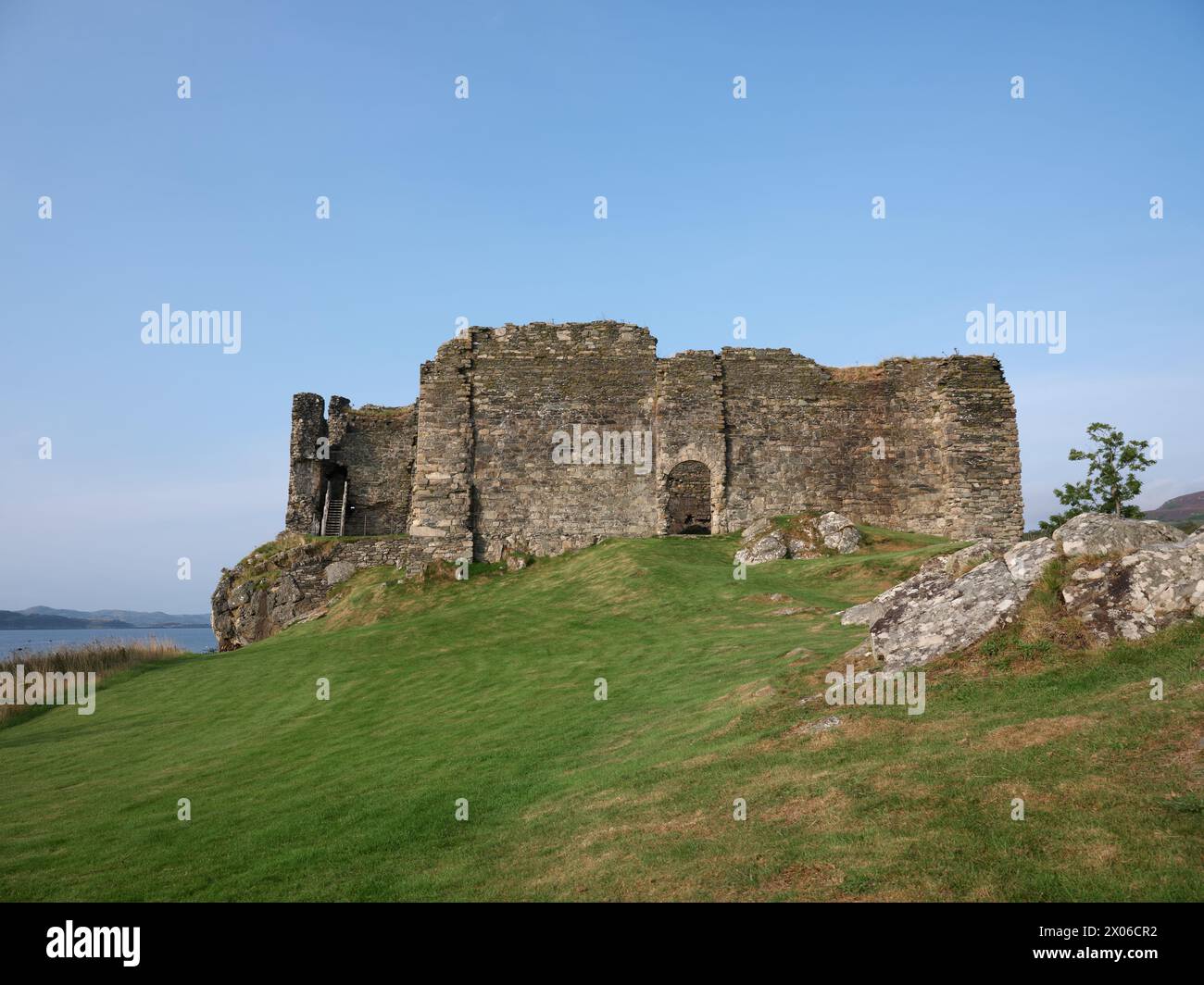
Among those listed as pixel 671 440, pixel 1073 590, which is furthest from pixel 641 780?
pixel 671 440

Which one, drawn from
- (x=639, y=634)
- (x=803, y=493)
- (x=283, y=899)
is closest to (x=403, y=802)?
(x=283, y=899)

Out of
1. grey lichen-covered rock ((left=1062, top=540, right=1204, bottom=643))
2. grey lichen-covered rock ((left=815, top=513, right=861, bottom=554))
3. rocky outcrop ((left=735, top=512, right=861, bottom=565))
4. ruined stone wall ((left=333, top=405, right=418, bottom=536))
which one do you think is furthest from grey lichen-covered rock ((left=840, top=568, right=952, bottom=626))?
ruined stone wall ((left=333, top=405, right=418, bottom=536))

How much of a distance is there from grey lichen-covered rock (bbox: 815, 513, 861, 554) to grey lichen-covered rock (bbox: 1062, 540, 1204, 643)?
16.6 meters

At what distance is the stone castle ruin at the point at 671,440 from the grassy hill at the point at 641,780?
11655mm

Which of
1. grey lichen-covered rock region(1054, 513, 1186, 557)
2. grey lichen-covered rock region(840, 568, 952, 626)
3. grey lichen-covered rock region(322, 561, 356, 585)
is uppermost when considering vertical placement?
grey lichen-covered rock region(1054, 513, 1186, 557)

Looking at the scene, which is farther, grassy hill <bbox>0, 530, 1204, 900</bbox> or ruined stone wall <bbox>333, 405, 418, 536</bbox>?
ruined stone wall <bbox>333, 405, 418, 536</bbox>

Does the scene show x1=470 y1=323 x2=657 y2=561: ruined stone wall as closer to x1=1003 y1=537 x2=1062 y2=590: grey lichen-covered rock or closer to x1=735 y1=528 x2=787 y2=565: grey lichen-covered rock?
x1=735 y1=528 x2=787 y2=565: grey lichen-covered rock

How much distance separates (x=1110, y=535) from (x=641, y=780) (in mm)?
6315

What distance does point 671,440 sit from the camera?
3019cm

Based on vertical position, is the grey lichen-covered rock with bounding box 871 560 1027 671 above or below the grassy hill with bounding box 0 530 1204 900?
above

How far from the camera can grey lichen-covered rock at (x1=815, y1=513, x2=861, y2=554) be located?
85.6 feet

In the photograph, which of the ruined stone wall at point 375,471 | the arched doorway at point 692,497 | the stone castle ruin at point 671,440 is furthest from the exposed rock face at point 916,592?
the ruined stone wall at point 375,471

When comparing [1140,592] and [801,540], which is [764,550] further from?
[1140,592]
